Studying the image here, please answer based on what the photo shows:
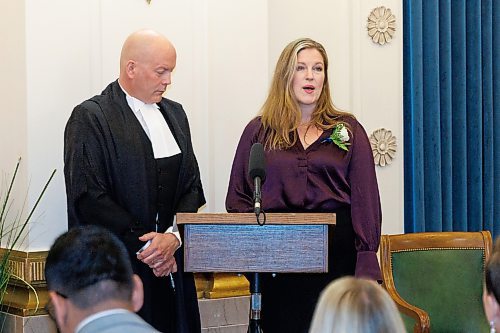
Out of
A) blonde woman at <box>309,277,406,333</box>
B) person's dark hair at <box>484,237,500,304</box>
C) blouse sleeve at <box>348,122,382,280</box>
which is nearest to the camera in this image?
blonde woman at <box>309,277,406,333</box>

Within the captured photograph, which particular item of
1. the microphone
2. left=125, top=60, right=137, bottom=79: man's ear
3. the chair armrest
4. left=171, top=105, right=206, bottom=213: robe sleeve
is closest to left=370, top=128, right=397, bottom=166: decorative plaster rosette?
the chair armrest

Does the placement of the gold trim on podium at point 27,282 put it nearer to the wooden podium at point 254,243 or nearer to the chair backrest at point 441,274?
the wooden podium at point 254,243

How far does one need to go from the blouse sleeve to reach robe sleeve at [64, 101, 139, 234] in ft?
3.26

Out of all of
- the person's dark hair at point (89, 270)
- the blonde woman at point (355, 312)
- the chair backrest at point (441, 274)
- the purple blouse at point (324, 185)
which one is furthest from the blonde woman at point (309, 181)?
the blonde woman at point (355, 312)

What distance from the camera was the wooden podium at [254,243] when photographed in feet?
11.3

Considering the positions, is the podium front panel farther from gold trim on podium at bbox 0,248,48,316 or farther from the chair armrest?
the chair armrest

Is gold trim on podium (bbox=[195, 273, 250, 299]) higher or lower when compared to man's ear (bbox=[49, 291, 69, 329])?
lower

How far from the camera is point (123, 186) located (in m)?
4.25

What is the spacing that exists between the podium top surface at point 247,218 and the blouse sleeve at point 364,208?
21.2 inches

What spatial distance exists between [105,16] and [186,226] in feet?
5.80

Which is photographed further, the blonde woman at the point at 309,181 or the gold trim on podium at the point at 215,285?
the gold trim on podium at the point at 215,285

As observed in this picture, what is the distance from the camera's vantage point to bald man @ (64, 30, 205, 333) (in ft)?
13.7

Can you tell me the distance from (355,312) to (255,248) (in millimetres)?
1460

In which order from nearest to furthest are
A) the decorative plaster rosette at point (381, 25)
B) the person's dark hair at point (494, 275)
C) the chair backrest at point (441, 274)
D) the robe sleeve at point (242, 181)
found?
the person's dark hair at point (494, 275) < the robe sleeve at point (242, 181) < the chair backrest at point (441, 274) < the decorative plaster rosette at point (381, 25)
